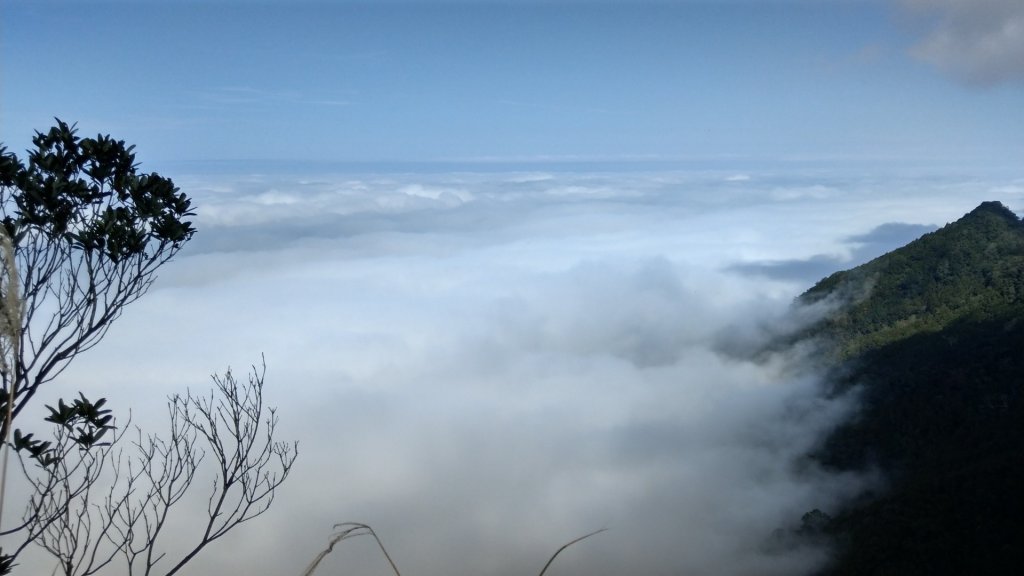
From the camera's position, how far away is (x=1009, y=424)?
151 feet

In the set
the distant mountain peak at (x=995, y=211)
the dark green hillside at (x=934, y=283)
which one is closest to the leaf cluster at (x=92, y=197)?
the dark green hillside at (x=934, y=283)

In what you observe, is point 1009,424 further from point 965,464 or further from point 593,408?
point 593,408

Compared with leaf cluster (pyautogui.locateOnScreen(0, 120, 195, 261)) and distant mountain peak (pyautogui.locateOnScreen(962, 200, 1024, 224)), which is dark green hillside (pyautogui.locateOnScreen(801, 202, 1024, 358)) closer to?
distant mountain peak (pyautogui.locateOnScreen(962, 200, 1024, 224))

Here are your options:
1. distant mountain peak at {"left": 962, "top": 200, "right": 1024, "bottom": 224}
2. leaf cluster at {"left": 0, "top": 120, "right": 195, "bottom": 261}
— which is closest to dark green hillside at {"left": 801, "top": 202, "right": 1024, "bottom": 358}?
distant mountain peak at {"left": 962, "top": 200, "right": 1024, "bottom": 224}

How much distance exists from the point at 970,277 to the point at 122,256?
80076mm

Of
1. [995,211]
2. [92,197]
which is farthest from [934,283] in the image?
[92,197]

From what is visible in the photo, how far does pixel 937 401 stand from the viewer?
177ft

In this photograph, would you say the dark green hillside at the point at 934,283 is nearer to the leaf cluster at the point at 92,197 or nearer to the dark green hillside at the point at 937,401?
the dark green hillside at the point at 937,401

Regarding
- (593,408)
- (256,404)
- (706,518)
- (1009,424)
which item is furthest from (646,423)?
(256,404)

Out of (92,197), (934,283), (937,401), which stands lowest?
(937,401)

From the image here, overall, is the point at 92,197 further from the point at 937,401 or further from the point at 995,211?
the point at 995,211

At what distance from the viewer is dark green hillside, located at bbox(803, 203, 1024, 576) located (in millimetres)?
37688

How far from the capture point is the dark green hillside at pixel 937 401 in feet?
124

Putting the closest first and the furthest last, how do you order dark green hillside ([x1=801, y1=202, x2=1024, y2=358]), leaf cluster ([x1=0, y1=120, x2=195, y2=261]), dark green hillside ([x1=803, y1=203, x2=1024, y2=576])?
leaf cluster ([x1=0, y1=120, x2=195, y2=261]) < dark green hillside ([x1=803, y1=203, x2=1024, y2=576]) < dark green hillside ([x1=801, y1=202, x2=1024, y2=358])
